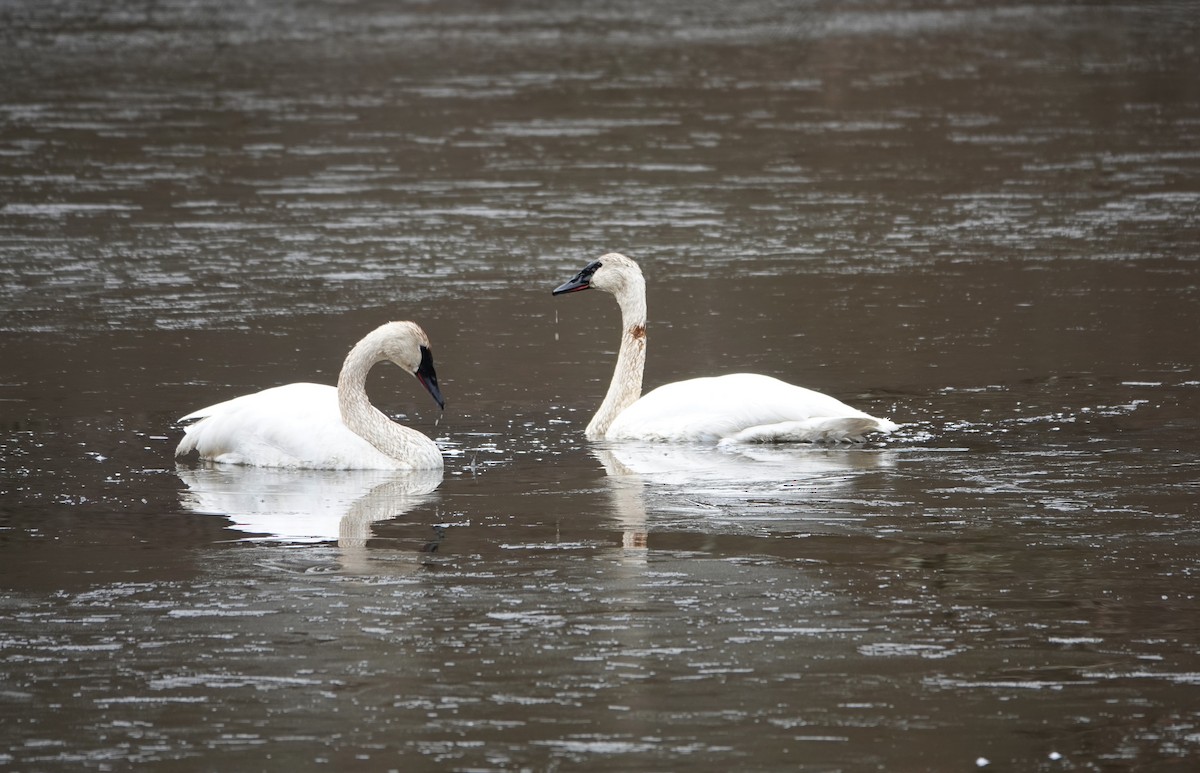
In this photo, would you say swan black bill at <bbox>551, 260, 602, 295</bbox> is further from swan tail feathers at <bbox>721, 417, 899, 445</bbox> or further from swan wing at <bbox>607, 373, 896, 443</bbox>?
swan tail feathers at <bbox>721, 417, 899, 445</bbox>

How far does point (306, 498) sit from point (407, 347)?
1.35m

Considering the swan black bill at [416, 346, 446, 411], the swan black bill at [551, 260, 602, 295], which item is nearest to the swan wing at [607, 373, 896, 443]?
the swan black bill at [416, 346, 446, 411]

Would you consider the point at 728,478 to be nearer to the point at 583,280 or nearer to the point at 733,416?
the point at 733,416

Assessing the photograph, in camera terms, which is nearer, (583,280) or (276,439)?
(276,439)

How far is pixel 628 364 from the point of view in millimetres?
12719

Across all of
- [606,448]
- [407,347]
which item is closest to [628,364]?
[606,448]

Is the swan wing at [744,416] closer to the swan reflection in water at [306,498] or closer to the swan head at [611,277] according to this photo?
the swan head at [611,277]

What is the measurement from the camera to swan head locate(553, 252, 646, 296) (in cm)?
1307

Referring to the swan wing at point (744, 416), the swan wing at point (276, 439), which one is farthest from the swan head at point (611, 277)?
the swan wing at point (276, 439)

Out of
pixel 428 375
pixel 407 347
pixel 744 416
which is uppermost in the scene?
pixel 407 347

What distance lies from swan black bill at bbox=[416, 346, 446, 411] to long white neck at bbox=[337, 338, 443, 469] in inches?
11.1

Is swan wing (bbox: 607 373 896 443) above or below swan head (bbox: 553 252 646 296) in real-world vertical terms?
below

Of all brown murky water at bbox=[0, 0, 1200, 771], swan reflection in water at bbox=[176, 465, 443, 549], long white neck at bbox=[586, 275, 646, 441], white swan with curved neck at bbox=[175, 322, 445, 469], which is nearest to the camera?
brown murky water at bbox=[0, 0, 1200, 771]

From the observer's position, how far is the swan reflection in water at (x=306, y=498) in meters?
9.56
